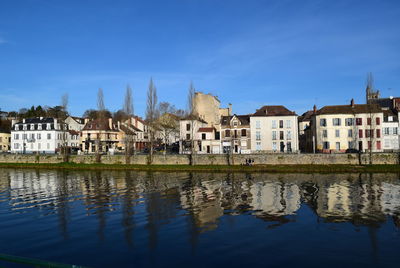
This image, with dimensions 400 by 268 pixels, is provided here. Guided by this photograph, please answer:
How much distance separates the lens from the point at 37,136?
80938 millimetres

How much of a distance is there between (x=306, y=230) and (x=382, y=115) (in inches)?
2088

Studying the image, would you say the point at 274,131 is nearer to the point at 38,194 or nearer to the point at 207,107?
the point at 207,107

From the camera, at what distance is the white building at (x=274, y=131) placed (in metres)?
63.8

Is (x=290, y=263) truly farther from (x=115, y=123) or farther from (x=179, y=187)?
(x=115, y=123)

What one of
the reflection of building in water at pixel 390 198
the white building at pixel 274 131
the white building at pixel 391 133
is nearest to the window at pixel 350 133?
the white building at pixel 391 133

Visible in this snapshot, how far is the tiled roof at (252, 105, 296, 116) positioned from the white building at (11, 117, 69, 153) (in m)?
48.6

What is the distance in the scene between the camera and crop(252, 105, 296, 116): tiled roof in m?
64.5

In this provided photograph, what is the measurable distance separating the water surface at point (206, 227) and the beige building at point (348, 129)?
32704 mm

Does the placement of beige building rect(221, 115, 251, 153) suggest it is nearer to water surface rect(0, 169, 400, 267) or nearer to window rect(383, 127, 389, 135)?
window rect(383, 127, 389, 135)

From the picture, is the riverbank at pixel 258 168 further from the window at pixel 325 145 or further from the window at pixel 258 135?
the window at pixel 258 135

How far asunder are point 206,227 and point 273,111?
51082 mm

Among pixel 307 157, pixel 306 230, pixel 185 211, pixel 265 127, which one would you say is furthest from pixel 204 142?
pixel 306 230

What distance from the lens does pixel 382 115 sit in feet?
199

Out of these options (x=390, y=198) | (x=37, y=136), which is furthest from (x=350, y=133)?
(x=37, y=136)
